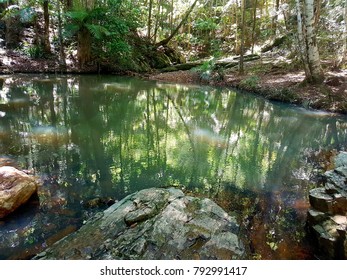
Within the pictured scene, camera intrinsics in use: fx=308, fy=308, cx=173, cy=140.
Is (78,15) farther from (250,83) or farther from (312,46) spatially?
(312,46)

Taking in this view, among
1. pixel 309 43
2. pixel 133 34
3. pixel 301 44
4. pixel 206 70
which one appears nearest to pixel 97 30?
pixel 133 34

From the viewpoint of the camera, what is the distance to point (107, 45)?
16.3 meters

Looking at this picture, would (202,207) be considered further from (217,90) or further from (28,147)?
(217,90)

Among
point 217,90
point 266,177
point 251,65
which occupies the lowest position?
point 266,177

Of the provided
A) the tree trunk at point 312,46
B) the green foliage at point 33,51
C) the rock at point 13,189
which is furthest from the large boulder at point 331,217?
the green foliage at point 33,51

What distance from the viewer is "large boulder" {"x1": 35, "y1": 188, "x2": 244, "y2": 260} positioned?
9.30 ft

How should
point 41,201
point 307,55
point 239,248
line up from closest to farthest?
point 239,248 < point 41,201 < point 307,55

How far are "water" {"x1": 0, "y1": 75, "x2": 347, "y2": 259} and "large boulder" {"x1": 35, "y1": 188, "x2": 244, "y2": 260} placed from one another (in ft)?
1.11

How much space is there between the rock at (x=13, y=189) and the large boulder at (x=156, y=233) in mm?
967

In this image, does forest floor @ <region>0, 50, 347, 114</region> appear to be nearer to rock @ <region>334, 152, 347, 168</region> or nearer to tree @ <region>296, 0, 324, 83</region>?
tree @ <region>296, 0, 324, 83</region>

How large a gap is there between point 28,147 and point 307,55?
897 cm

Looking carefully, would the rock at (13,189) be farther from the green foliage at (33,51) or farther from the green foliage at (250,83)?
the green foliage at (33,51)

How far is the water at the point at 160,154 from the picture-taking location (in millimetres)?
3627

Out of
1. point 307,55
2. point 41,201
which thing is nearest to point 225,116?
point 307,55
